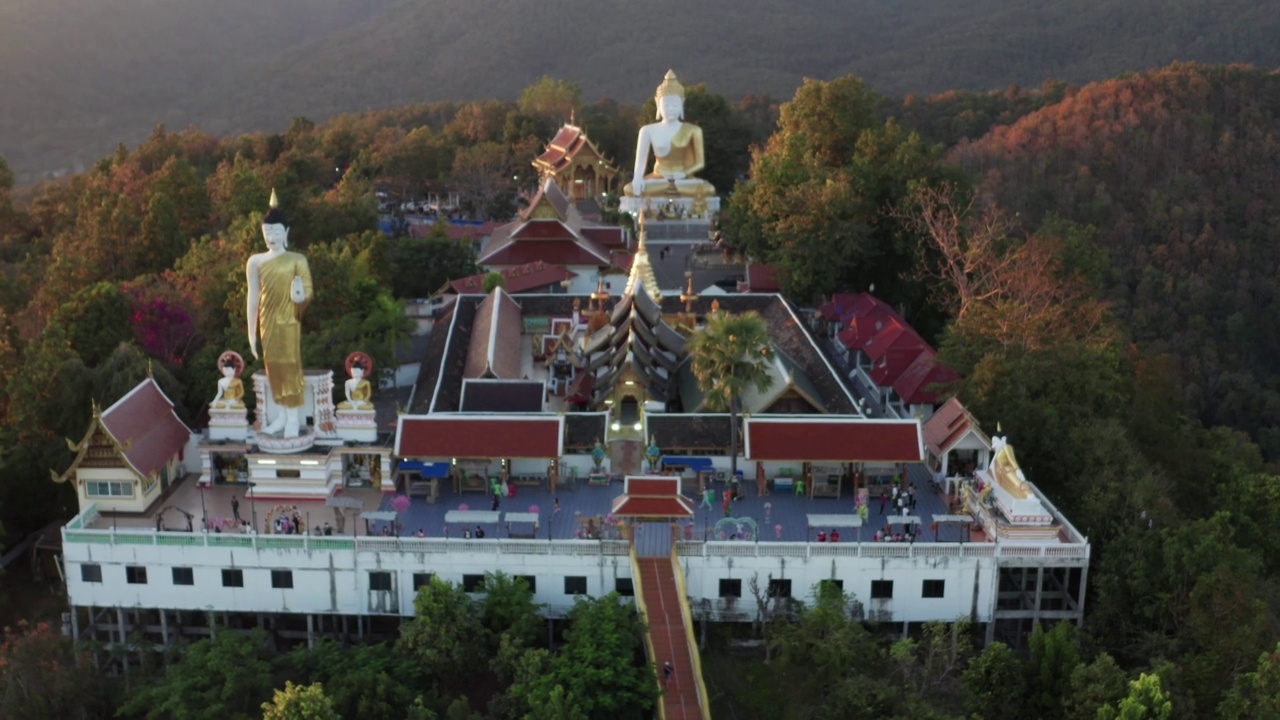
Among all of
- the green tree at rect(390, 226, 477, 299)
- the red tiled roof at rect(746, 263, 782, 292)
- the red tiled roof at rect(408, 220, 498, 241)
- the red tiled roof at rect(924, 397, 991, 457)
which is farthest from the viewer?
the red tiled roof at rect(408, 220, 498, 241)

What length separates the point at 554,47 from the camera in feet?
441

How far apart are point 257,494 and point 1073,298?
1125 inches

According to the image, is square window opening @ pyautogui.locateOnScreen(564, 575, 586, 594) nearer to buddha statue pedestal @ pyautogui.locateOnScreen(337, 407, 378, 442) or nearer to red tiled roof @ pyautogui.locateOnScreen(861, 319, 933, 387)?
buddha statue pedestal @ pyautogui.locateOnScreen(337, 407, 378, 442)

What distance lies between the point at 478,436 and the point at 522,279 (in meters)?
20.4

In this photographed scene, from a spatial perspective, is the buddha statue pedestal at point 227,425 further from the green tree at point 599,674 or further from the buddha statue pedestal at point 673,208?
the buddha statue pedestal at point 673,208

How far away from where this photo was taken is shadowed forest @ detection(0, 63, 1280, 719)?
28.3 meters

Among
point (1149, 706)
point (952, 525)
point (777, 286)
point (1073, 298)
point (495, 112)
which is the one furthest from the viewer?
point (495, 112)

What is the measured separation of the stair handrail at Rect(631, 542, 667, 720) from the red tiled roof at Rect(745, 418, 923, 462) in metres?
5.24

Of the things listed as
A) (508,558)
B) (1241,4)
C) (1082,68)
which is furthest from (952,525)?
(1241,4)

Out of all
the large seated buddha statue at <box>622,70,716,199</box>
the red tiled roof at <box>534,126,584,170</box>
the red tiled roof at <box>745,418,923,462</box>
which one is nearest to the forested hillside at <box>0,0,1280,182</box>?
the red tiled roof at <box>534,126,584,170</box>

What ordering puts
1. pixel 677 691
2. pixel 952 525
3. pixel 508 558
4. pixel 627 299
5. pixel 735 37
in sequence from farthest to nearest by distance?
pixel 735 37
pixel 627 299
pixel 952 525
pixel 508 558
pixel 677 691

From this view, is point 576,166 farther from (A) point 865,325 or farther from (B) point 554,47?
(B) point 554,47

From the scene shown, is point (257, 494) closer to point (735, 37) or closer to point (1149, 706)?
point (1149, 706)

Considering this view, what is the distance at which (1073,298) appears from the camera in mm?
45344
